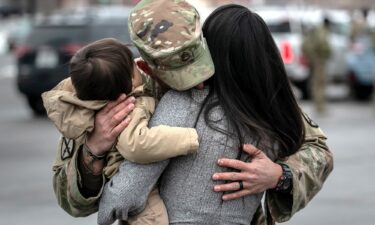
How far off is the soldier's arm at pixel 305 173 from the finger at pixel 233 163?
0.22 metres

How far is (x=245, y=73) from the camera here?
3.21m

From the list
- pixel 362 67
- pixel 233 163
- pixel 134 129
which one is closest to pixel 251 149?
pixel 233 163

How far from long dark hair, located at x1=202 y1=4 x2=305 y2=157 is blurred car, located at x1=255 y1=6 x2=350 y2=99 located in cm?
1603

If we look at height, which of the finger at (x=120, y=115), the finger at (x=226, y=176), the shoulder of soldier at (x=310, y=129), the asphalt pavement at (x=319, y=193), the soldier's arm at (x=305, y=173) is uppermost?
the finger at (x=120, y=115)

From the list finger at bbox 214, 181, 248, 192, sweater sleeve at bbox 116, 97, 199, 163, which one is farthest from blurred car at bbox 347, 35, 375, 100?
→ sweater sleeve at bbox 116, 97, 199, 163

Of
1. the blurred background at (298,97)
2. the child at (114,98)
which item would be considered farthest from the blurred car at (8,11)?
the child at (114,98)

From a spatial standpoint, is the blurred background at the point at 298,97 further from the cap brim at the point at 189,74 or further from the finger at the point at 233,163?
the cap brim at the point at 189,74

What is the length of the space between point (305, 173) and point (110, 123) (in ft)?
2.32

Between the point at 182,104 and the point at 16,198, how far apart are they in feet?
23.7

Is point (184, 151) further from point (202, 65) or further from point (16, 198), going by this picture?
point (16, 198)

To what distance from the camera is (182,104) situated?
3.16m

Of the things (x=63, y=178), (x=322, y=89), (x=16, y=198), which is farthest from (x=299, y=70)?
(x=63, y=178)

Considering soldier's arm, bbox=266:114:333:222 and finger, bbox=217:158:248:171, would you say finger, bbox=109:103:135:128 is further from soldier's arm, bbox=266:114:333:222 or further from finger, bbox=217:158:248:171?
soldier's arm, bbox=266:114:333:222

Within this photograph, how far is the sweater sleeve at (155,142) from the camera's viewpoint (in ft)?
10.1
